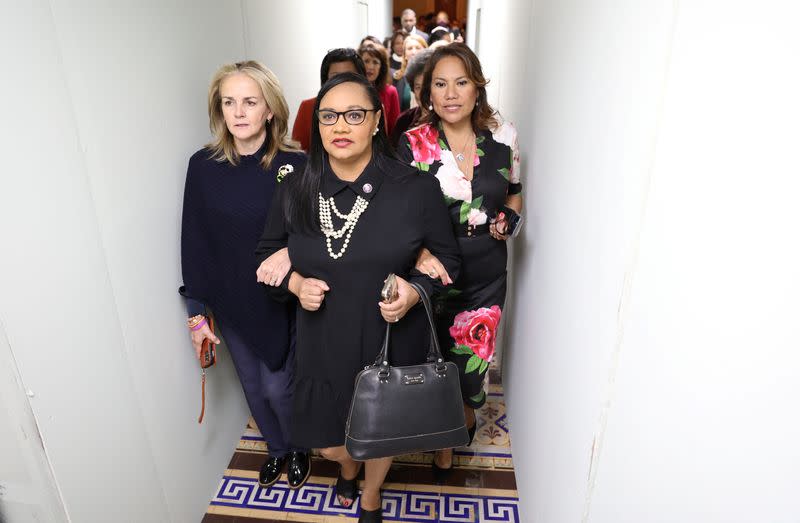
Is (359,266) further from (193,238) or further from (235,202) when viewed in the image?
(193,238)

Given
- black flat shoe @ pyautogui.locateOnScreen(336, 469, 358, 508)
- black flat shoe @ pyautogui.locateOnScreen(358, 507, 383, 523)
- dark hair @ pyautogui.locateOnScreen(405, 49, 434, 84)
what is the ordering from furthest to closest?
dark hair @ pyautogui.locateOnScreen(405, 49, 434, 84) → black flat shoe @ pyautogui.locateOnScreen(336, 469, 358, 508) → black flat shoe @ pyautogui.locateOnScreen(358, 507, 383, 523)

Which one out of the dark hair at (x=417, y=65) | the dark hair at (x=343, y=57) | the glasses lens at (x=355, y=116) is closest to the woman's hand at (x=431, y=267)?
the glasses lens at (x=355, y=116)

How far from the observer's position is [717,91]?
82 centimetres

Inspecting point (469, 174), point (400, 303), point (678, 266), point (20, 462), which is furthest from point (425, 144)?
point (20, 462)

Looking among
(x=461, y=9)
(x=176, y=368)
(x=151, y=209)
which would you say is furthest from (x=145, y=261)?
(x=461, y=9)

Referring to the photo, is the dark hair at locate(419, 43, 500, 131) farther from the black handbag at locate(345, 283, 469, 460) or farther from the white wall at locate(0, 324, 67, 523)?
the white wall at locate(0, 324, 67, 523)

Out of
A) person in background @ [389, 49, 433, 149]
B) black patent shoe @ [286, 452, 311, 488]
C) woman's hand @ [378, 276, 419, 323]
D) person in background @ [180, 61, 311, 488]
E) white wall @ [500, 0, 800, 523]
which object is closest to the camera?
white wall @ [500, 0, 800, 523]

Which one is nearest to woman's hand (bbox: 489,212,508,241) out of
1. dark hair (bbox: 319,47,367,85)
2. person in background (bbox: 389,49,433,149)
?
person in background (bbox: 389,49,433,149)

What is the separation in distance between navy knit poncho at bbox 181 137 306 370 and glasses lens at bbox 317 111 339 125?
1.41 ft

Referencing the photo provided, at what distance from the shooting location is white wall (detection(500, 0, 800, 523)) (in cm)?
70

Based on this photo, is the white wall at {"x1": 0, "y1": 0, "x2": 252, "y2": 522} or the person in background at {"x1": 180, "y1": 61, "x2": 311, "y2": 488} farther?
the person in background at {"x1": 180, "y1": 61, "x2": 311, "y2": 488}

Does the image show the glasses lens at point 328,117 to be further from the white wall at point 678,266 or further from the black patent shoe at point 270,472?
the black patent shoe at point 270,472

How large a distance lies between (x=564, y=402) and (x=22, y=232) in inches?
59.6

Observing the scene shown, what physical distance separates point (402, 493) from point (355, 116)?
167 centimetres
